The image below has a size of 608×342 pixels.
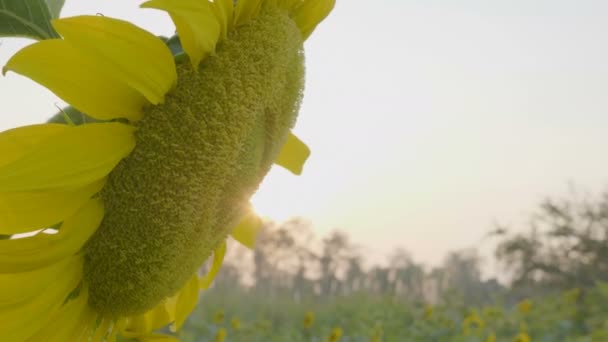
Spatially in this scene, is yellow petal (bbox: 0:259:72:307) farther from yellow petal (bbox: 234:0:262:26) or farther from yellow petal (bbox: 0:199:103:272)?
yellow petal (bbox: 234:0:262:26)

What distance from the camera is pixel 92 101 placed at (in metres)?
0.45

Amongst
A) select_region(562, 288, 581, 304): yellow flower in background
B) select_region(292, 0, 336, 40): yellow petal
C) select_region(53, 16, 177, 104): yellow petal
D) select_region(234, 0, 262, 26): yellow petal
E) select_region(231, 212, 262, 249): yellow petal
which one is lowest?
select_region(231, 212, 262, 249): yellow petal

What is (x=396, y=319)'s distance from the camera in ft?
16.9

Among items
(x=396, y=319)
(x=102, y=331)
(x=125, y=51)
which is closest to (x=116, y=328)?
(x=102, y=331)

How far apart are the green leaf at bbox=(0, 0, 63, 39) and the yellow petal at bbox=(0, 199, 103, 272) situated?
105 mm

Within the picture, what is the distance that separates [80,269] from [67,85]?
0.13 m

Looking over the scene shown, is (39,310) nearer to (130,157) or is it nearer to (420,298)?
(130,157)

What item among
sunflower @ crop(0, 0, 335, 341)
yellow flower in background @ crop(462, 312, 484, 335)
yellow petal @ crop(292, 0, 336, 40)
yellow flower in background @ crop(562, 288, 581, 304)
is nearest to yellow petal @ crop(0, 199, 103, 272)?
sunflower @ crop(0, 0, 335, 341)

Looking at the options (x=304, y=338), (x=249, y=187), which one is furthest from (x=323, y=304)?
(x=249, y=187)

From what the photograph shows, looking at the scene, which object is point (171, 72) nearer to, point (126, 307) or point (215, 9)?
point (215, 9)

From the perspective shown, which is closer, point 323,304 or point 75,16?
point 75,16

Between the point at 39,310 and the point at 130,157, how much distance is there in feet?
0.35

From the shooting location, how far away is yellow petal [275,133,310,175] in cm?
68

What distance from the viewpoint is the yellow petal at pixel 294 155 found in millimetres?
685
